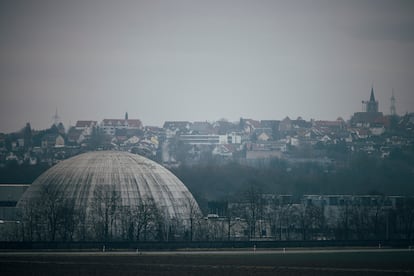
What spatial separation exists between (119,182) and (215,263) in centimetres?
2806

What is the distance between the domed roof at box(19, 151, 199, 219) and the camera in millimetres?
90438

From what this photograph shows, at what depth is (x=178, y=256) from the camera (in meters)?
69.4

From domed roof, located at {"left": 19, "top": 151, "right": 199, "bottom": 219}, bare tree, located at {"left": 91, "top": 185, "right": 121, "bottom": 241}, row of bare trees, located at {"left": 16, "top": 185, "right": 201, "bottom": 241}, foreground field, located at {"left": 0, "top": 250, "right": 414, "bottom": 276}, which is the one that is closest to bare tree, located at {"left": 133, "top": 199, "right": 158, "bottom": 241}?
row of bare trees, located at {"left": 16, "top": 185, "right": 201, "bottom": 241}

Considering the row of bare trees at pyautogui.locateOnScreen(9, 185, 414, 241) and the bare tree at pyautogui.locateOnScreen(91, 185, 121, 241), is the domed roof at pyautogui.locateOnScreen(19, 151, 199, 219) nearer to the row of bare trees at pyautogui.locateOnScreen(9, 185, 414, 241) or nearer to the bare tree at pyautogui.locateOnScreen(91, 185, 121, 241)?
the bare tree at pyautogui.locateOnScreen(91, 185, 121, 241)

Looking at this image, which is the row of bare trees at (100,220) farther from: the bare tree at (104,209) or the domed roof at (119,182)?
the domed roof at (119,182)

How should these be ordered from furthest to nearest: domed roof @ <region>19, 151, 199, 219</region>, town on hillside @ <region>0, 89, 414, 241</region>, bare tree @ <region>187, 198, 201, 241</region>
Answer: domed roof @ <region>19, 151, 199, 219</region>, town on hillside @ <region>0, 89, 414, 241</region>, bare tree @ <region>187, 198, 201, 241</region>

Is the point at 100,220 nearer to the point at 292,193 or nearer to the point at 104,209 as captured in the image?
the point at 104,209

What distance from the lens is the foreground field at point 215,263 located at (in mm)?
59625

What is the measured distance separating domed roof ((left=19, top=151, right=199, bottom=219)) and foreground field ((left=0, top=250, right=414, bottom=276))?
1861 centimetres

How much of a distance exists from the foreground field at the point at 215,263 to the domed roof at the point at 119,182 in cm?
1861

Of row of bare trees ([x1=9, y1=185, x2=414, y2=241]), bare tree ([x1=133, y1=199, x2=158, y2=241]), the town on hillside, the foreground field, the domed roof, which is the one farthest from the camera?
the domed roof

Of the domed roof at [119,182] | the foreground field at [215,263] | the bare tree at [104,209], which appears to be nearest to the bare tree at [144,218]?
the bare tree at [104,209]

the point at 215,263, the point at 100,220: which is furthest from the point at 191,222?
the point at 215,263

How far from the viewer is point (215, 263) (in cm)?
6450
